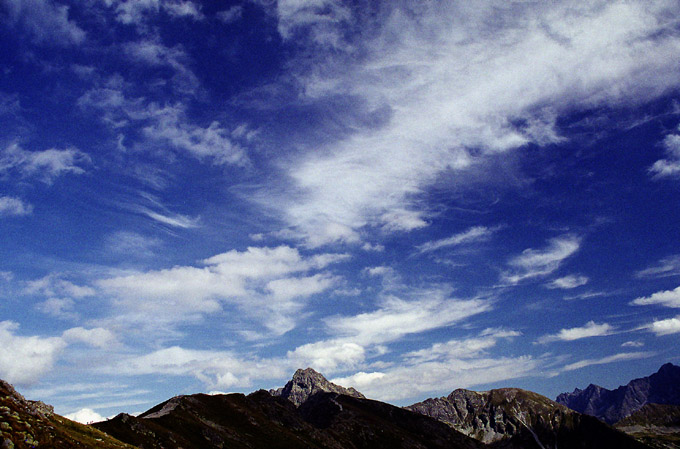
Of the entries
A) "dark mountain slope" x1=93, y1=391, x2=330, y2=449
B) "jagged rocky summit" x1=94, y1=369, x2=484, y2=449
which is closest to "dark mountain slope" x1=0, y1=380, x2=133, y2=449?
"jagged rocky summit" x1=94, y1=369, x2=484, y2=449

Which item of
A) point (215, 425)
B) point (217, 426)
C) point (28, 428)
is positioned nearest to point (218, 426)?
point (217, 426)

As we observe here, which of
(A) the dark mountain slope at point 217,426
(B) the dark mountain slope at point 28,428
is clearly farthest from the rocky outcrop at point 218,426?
(B) the dark mountain slope at point 28,428

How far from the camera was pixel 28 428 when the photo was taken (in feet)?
156

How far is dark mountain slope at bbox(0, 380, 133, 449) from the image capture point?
145 feet

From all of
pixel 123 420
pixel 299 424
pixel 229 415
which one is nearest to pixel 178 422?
pixel 123 420

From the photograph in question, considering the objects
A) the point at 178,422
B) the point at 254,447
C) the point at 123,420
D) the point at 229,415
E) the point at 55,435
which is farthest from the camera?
the point at 229,415

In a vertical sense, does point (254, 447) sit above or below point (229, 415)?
below

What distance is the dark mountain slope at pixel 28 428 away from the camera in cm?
4409

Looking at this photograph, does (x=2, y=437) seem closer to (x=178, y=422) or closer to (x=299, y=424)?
(x=178, y=422)

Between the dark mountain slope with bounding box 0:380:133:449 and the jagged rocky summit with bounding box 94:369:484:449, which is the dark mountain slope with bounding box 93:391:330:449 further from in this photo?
the dark mountain slope with bounding box 0:380:133:449

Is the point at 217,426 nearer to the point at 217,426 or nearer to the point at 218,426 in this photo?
the point at 217,426

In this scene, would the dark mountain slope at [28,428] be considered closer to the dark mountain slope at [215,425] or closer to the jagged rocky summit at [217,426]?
the jagged rocky summit at [217,426]

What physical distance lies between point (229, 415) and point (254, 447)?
31059mm

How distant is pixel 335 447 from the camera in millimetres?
185000
